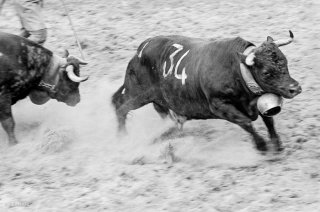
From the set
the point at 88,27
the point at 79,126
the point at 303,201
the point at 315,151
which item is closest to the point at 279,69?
the point at 315,151

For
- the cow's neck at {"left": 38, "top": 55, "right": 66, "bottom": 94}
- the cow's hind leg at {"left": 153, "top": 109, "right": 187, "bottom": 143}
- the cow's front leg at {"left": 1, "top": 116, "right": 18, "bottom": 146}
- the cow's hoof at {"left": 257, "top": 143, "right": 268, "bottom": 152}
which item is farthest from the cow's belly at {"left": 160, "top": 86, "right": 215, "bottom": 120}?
the cow's front leg at {"left": 1, "top": 116, "right": 18, "bottom": 146}

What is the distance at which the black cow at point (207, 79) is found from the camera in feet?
20.0

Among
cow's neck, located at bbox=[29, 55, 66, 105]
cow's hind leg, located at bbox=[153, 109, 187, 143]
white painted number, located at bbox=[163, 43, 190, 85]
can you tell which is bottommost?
cow's hind leg, located at bbox=[153, 109, 187, 143]

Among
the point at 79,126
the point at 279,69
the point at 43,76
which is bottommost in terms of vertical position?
the point at 79,126

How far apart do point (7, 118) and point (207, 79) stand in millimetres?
2382

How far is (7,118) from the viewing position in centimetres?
745

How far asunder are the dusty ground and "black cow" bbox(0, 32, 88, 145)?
1.06 feet

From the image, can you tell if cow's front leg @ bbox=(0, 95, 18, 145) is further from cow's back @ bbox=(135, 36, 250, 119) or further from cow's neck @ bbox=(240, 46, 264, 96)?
cow's neck @ bbox=(240, 46, 264, 96)

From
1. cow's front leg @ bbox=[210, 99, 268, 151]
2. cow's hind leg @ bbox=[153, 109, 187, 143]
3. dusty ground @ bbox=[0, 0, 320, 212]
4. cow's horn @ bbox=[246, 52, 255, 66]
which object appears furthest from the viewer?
cow's hind leg @ bbox=[153, 109, 187, 143]

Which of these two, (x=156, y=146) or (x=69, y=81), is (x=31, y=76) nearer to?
(x=69, y=81)

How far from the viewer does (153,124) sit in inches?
301

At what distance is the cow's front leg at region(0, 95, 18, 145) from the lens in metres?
7.41

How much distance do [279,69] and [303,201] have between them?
4.26 ft

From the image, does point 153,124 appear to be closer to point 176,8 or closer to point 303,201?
point 303,201
